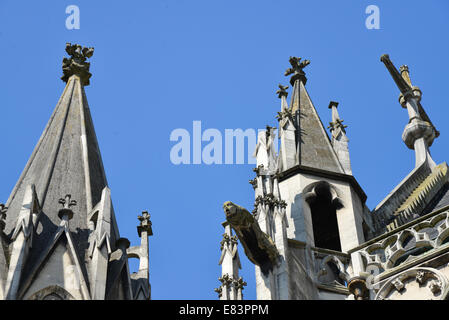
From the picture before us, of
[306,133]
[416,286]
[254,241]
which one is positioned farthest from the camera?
[306,133]

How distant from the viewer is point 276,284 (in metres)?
17.6

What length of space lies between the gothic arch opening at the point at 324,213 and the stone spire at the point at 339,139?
23.9 inches

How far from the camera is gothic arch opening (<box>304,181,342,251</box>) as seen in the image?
20453 mm

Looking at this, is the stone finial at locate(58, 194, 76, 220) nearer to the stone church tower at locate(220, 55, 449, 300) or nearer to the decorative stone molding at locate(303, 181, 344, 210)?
the stone church tower at locate(220, 55, 449, 300)

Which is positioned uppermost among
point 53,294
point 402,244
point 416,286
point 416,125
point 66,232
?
point 416,125

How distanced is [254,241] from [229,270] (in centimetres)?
121

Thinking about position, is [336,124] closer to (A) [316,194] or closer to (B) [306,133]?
(B) [306,133]

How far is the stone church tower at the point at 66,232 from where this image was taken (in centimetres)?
1942

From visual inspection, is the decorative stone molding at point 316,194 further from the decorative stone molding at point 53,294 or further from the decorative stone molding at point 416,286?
the decorative stone molding at point 53,294

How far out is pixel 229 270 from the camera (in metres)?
18.9

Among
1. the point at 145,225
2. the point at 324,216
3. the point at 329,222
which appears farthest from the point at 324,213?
the point at 145,225

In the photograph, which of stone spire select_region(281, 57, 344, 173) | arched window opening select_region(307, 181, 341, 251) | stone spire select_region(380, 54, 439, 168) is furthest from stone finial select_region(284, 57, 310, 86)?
arched window opening select_region(307, 181, 341, 251)
